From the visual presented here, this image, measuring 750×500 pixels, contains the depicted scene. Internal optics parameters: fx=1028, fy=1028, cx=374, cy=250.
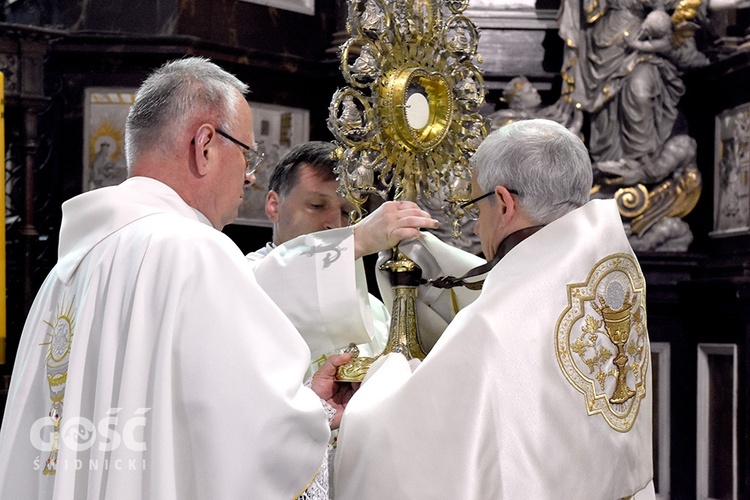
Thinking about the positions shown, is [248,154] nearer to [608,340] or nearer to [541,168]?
[541,168]

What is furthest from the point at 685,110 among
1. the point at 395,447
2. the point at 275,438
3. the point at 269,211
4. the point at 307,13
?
the point at 275,438

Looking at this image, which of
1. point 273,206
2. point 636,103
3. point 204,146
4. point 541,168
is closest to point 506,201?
point 541,168

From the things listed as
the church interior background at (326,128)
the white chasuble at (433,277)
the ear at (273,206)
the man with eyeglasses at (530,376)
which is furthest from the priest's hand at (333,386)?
the church interior background at (326,128)

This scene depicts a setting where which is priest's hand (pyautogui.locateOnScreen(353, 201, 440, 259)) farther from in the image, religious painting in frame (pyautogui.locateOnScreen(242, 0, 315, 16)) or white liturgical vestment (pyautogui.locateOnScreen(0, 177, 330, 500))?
religious painting in frame (pyautogui.locateOnScreen(242, 0, 315, 16))

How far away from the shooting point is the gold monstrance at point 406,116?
3170 millimetres

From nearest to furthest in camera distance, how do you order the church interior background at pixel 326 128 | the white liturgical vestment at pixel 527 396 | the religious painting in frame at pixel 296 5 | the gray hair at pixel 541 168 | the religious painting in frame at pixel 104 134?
1. the white liturgical vestment at pixel 527 396
2. the gray hair at pixel 541 168
3. the church interior background at pixel 326 128
4. the religious painting in frame at pixel 104 134
5. the religious painting in frame at pixel 296 5

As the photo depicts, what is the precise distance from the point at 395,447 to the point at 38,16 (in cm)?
420

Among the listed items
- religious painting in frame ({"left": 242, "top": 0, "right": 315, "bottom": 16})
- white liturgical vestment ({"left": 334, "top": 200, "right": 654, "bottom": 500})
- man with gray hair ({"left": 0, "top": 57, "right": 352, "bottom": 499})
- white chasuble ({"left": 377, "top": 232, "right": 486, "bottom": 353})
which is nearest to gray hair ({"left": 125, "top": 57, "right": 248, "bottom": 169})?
man with gray hair ({"left": 0, "top": 57, "right": 352, "bottom": 499})

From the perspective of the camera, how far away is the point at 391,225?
3164mm

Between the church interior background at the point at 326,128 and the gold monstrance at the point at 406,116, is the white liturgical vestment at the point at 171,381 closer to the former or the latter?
the gold monstrance at the point at 406,116

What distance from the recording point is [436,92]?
3.34 meters

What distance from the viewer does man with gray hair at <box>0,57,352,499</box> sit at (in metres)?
2.45

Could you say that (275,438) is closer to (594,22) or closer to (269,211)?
(269,211)

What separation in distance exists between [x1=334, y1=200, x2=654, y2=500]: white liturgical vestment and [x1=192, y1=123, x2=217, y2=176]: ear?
790 millimetres
